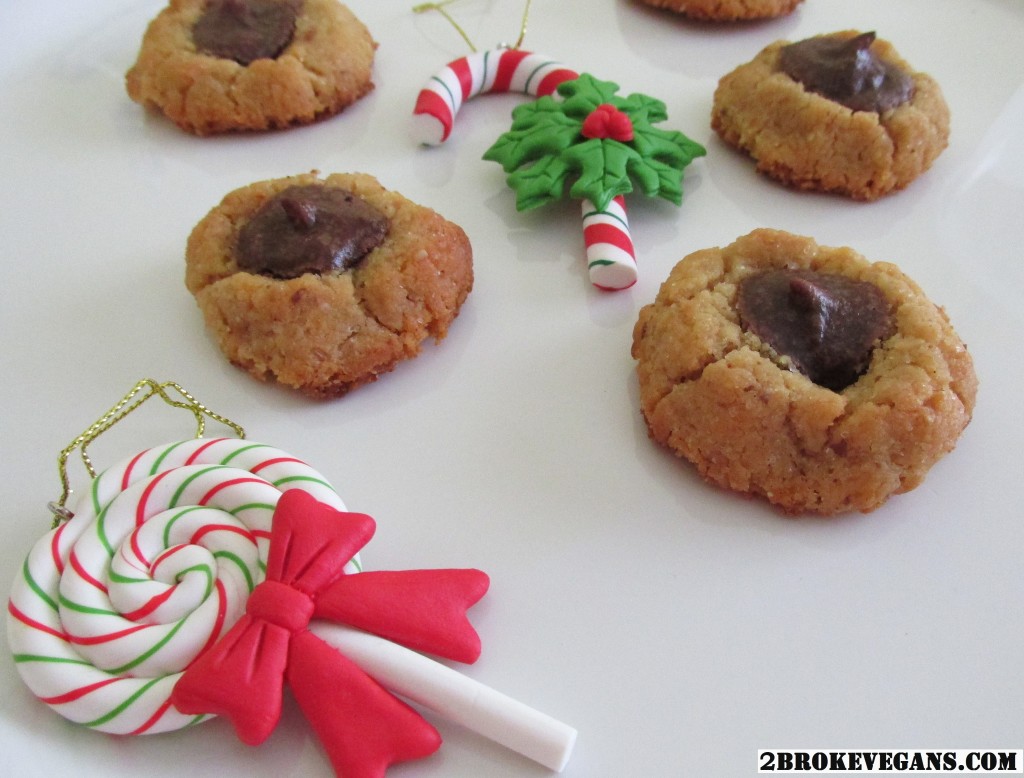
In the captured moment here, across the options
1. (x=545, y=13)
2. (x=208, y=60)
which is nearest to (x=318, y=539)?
(x=208, y=60)

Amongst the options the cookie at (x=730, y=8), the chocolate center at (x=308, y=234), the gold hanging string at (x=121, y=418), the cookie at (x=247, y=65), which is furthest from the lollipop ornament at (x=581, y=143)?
the gold hanging string at (x=121, y=418)

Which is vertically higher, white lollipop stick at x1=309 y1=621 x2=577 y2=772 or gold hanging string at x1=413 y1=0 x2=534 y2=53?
gold hanging string at x1=413 y1=0 x2=534 y2=53

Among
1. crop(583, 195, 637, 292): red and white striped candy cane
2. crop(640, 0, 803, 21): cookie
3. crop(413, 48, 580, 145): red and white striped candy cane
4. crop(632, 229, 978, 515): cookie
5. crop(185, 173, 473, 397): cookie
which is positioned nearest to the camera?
crop(632, 229, 978, 515): cookie

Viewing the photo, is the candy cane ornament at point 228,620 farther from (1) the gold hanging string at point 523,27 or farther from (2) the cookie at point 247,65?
(1) the gold hanging string at point 523,27

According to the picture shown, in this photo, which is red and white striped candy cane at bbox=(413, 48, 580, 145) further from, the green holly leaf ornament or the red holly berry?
the red holly berry

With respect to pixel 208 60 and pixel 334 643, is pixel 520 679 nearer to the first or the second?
pixel 334 643

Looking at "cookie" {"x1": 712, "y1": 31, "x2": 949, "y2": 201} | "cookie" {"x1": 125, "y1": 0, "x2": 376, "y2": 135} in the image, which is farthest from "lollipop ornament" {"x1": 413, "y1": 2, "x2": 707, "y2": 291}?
"cookie" {"x1": 125, "y1": 0, "x2": 376, "y2": 135}
